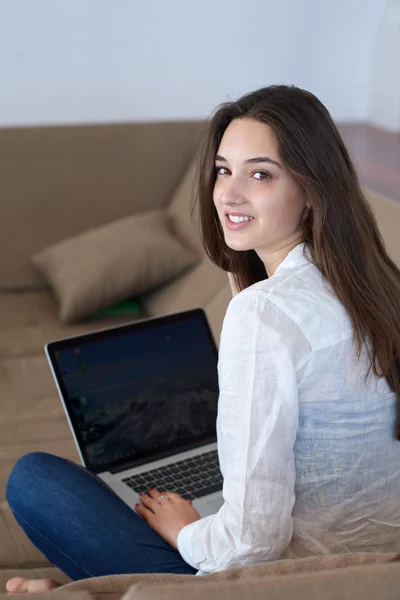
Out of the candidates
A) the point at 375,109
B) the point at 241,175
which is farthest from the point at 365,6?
the point at 241,175

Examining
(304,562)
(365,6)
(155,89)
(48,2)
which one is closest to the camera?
(304,562)

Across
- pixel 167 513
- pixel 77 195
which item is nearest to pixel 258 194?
pixel 167 513

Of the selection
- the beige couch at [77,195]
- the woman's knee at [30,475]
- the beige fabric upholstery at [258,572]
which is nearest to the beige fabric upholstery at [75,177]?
the beige couch at [77,195]

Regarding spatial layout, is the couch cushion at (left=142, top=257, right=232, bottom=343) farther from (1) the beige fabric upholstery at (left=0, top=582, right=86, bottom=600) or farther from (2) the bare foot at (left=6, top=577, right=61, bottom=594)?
(1) the beige fabric upholstery at (left=0, top=582, right=86, bottom=600)

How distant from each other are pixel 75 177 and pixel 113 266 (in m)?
0.45

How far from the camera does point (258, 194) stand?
1422mm

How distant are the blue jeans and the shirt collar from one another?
50 centimetres

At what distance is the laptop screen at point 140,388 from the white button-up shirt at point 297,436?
56 centimetres

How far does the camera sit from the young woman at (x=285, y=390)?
1218mm

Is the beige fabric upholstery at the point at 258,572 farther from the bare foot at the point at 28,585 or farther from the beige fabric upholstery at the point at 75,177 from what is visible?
the beige fabric upholstery at the point at 75,177

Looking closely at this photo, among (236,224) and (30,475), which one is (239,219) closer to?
(236,224)

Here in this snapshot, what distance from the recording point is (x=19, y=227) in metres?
3.21

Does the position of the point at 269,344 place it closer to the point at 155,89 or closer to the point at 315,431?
the point at 315,431

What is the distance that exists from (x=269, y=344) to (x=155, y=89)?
3655 millimetres
